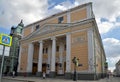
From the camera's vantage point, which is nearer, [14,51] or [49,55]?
[49,55]

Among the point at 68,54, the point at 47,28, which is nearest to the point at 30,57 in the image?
the point at 47,28

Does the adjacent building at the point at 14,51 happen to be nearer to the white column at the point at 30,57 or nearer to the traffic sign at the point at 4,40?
the white column at the point at 30,57

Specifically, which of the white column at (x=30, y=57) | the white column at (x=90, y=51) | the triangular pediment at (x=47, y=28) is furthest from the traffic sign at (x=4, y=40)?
the white column at (x=30, y=57)

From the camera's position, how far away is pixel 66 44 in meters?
28.0

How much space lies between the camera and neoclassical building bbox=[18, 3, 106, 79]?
24.6m

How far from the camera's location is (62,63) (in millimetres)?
31781

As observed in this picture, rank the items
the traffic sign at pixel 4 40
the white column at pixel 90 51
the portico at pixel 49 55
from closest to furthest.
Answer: the traffic sign at pixel 4 40, the white column at pixel 90 51, the portico at pixel 49 55

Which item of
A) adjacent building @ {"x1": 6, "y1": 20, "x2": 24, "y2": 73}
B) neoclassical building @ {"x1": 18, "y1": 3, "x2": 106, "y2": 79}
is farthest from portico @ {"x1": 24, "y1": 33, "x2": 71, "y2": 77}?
adjacent building @ {"x1": 6, "y1": 20, "x2": 24, "y2": 73}

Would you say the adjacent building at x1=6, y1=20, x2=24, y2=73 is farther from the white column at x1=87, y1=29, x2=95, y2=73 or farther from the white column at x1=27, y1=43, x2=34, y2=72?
the white column at x1=87, y1=29, x2=95, y2=73

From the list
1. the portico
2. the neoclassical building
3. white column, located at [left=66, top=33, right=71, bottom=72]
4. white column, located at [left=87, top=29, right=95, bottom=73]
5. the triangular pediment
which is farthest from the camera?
the portico

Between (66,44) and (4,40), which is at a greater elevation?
(66,44)

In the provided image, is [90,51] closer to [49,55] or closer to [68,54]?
[68,54]

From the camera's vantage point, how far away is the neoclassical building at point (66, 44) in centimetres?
2463

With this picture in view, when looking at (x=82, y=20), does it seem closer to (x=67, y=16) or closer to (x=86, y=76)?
(x=67, y=16)
